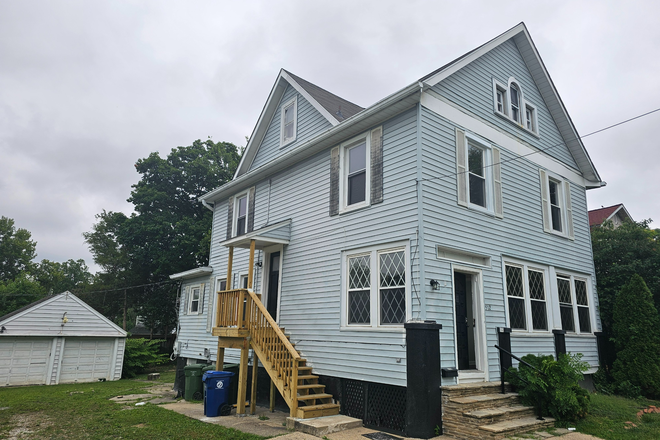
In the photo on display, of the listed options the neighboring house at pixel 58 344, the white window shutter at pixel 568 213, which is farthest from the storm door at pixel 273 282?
the neighboring house at pixel 58 344

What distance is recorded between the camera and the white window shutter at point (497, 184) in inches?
379

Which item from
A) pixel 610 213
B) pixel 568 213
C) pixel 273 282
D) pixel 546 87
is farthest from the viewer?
pixel 610 213

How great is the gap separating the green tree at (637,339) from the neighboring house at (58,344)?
1998 cm

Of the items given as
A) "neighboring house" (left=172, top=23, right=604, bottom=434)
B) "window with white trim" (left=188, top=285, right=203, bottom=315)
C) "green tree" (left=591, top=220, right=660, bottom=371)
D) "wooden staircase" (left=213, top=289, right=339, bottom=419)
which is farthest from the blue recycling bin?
"green tree" (left=591, top=220, right=660, bottom=371)

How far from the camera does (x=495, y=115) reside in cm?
1043

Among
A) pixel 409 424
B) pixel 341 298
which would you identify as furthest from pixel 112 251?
pixel 409 424

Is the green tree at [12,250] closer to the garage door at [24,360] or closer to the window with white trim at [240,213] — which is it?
the garage door at [24,360]

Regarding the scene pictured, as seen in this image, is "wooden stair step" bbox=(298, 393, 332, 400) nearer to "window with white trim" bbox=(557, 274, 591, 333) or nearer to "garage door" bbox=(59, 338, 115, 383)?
"window with white trim" bbox=(557, 274, 591, 333)

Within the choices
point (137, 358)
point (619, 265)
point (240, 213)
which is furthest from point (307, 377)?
point (137, 358)

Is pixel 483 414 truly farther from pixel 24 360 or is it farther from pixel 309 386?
pixel 24 360

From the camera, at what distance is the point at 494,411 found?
7.03 meters

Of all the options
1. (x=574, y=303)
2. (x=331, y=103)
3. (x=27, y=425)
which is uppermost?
(x=331, y=103)

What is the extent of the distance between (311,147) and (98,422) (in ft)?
24.6

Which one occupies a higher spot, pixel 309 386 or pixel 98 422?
pixel 309 386
